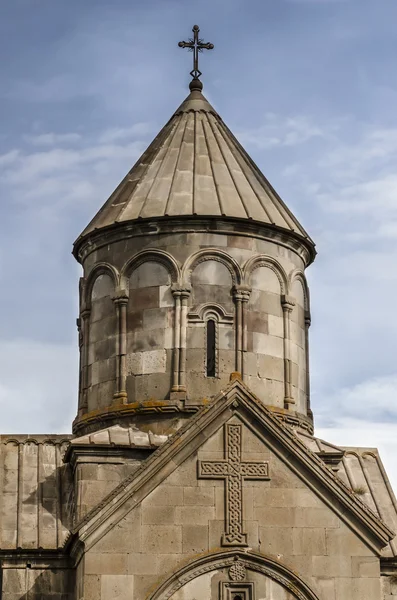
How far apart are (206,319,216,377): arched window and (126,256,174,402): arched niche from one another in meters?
0.63

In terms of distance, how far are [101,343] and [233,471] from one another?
4.43 metres

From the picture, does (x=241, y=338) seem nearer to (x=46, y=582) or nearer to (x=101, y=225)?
(x=101, y=225)

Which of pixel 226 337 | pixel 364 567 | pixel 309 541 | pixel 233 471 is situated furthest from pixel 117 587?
pixel 226 337

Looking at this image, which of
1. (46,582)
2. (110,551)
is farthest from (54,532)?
(110,551)

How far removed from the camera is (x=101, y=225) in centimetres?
2445

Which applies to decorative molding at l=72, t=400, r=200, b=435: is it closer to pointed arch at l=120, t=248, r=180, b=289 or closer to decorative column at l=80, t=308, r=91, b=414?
decorative column at l=80, t=308, r=91, b=414

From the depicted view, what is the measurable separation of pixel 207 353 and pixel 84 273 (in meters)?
3.11

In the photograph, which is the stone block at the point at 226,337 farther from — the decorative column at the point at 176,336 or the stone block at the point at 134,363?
the stone block at the point at 134,363

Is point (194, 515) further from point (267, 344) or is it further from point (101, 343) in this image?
point (101, 343)

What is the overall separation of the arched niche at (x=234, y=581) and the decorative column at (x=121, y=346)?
403 centimetres

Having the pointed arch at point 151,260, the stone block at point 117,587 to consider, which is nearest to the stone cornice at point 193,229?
the pointed arch at point 151,260

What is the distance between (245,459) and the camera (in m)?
20.5

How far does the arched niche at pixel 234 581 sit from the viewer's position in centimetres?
1989

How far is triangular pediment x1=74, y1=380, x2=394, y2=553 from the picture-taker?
66.5 feet
